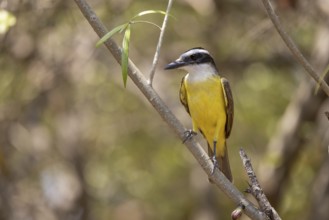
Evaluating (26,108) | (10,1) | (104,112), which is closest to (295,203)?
(104,112)

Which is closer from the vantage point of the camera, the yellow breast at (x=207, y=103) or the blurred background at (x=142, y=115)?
the yellow breast at (x=207, y=103)

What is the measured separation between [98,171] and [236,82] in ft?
6.36

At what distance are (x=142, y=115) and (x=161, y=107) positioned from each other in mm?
4978

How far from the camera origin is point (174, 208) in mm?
8445

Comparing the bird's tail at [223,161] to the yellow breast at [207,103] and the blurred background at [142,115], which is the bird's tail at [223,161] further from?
the blurred background at [142,115]

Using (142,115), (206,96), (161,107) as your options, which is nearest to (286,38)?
(161,107)

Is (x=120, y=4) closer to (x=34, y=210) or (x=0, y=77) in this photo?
(x=0, y=77)

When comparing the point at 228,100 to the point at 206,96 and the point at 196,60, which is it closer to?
the point at 206,96

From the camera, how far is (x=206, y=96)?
4.36 meters

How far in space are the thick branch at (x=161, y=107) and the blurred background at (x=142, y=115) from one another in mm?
2034

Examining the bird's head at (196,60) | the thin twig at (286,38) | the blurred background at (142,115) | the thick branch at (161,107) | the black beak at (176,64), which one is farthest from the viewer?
the blurred background at (142,115)

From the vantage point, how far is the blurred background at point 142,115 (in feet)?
19.0

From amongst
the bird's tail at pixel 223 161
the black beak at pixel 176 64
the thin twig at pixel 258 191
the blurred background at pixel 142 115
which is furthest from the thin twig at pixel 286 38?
the blurred background at pixel 142 115

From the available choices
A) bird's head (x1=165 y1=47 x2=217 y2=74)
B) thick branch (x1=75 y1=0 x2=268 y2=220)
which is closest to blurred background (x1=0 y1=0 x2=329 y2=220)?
bird's head (x1=165 y1=47 x2=217 y2=74)
